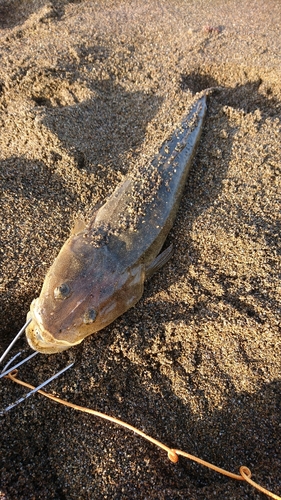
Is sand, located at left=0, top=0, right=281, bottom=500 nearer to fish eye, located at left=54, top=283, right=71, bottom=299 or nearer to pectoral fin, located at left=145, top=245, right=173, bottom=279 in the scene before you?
pectoral fin, located at left=145, top=245, right=173, bottom=279

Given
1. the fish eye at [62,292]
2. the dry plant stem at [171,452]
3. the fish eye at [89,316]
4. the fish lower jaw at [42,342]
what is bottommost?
the dry plant stem at [171,452]

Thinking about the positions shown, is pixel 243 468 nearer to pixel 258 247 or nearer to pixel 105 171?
pixel 258 247

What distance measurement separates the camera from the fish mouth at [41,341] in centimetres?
252

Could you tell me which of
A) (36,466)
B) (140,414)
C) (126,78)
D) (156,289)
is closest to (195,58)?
(126,78)

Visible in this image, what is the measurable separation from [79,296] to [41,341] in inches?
18.0

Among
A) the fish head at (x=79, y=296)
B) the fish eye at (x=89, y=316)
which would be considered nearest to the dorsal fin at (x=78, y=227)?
the fish head at (x=79, y=296)

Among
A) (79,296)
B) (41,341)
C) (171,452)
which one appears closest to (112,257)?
(79,296)

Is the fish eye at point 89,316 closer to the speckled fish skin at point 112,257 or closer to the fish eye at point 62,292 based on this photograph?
the speckled fish skin at point 112,257

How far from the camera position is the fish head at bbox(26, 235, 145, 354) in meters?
2.54

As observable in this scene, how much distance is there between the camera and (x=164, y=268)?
326 centimetres

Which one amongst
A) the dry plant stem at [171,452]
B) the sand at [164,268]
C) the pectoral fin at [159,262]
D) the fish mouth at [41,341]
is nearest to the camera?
the dry plant stem at [171,452]

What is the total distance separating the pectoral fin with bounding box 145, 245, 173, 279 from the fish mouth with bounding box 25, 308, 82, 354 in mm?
945

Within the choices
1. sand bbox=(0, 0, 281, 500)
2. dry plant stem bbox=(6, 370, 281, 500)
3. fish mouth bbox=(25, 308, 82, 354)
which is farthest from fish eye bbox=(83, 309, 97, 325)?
dry plant stem bbox=(6, 370, 281, 500)

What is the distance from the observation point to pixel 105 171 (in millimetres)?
3732
